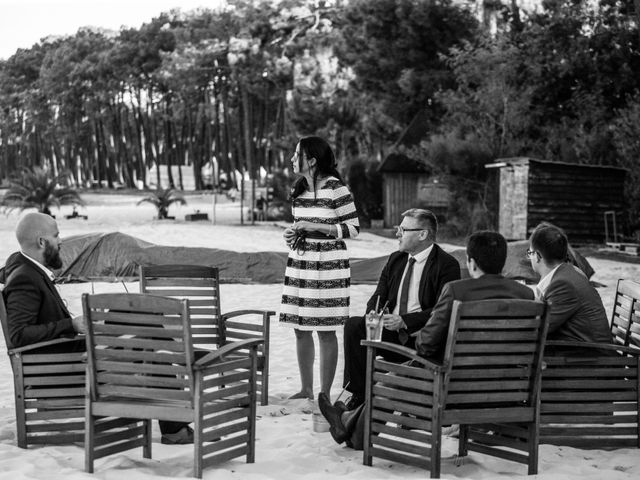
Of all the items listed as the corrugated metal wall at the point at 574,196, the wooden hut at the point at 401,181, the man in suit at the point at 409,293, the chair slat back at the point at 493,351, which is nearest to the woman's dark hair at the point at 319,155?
the man in suit at the point at 409,293

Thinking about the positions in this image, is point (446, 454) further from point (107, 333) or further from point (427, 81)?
point (427, 81)

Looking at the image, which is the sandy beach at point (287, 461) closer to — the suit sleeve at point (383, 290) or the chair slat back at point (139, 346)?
the chair slat back at point (139, 346)

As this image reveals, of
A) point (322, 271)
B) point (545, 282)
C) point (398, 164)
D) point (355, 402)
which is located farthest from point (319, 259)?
point (398, 164)

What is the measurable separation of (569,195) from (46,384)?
18003 millimetres

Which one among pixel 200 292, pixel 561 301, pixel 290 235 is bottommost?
pixel 200 292

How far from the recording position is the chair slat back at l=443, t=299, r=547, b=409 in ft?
12.4

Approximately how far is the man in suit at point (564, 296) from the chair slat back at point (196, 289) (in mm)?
2024

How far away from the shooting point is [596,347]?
446cm

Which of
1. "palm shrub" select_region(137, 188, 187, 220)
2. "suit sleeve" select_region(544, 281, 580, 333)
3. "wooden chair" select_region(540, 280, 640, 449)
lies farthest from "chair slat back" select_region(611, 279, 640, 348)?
"palm shrub" select_region(137, 188, 187, 220)

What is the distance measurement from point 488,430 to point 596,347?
657 mm

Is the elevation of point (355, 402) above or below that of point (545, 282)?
below

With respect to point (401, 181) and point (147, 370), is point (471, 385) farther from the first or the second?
point (401, 181)

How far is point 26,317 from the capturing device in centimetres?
425

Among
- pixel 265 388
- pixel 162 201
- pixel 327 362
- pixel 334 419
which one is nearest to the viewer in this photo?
pixel 334 419
